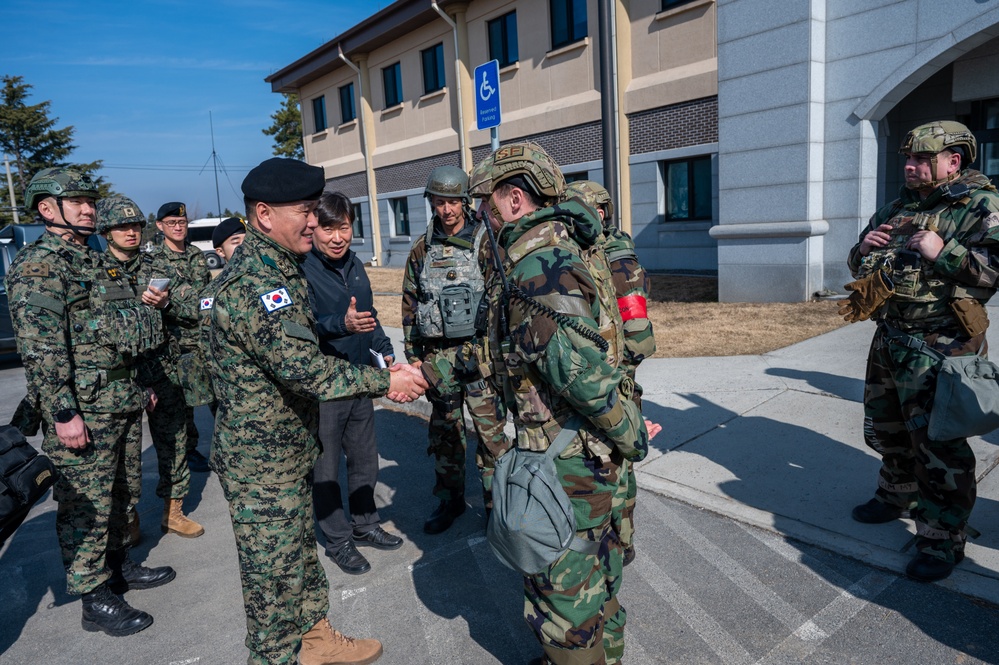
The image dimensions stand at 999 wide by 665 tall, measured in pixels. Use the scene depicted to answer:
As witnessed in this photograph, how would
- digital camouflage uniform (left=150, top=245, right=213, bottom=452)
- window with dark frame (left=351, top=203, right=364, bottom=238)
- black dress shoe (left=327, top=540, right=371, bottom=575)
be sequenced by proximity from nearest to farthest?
black dress shoe (left=327, top=540, right=371, bottom=575)
digital camouflage uniform (left=150, top=245, right=213, bottom=452)
window with dark frame (left=351, top=203, right=364, bottom=238)

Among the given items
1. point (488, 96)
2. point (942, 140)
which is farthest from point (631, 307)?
point (488, 96)

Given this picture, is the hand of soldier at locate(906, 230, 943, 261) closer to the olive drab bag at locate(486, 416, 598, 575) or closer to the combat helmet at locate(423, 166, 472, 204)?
the olive drab bag at locate(486, 416, 598, 575)

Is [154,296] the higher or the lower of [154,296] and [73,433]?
the higher

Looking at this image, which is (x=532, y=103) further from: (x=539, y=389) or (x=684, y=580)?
(x=539, y=389)

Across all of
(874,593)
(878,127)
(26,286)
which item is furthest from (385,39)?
(874,593)

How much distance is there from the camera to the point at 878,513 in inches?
148

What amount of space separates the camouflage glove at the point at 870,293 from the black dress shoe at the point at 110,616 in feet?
13.2

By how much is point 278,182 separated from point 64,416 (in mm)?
1782

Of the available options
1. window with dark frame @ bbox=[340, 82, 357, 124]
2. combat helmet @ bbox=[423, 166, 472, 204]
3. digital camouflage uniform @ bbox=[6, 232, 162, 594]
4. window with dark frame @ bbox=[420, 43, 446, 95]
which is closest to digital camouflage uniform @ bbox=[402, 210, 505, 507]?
combat helmet @ bbox=[423, 166, 472, 204]

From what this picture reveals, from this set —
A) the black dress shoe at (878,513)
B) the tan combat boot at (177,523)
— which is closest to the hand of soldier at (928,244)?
the black dress shoe at (878,513)

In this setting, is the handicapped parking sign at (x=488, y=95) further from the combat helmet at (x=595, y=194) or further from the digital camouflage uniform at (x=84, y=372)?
the digital camouflage uniform at (x=84, y=372)

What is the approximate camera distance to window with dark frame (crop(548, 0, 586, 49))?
15.5 metres

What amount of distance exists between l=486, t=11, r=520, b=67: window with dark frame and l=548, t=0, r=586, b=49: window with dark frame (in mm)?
1377

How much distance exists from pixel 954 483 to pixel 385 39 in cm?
2162
